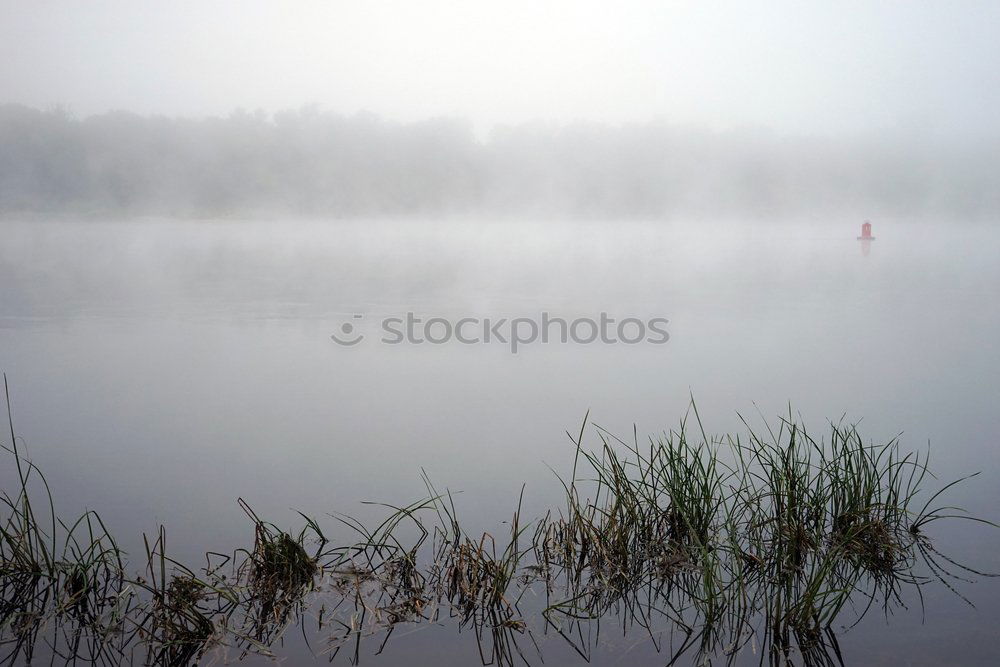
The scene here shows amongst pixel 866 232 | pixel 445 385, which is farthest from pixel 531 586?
pixel 866 232

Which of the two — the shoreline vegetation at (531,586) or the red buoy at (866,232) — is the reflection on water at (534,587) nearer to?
the shoreline vegetation at (531,586)

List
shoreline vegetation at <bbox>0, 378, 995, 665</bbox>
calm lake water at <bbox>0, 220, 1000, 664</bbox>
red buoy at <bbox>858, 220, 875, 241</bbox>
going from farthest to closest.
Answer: red buoy at <bbox>858, 220, 875, 241</bbox>
calm lake water at <bbox>0, 220, 1000, 664</bbox>
shoreline vegetation at <bbox>0, 378, 995, 665</bbox>

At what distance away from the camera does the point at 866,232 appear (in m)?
21.2

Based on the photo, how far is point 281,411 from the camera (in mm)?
4078

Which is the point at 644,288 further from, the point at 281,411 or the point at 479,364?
the point at 281,411

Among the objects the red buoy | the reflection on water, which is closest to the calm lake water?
the reflection on water

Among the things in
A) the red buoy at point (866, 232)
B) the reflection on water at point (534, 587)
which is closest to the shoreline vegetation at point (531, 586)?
the reflection on water at point (534, 587)

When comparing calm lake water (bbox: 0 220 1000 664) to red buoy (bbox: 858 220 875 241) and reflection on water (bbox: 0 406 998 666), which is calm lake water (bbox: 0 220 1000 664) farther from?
red buoy (bbox: 858 220 875 241)

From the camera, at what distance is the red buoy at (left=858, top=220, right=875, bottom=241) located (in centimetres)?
2008

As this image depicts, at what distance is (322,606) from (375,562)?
0.23 metres

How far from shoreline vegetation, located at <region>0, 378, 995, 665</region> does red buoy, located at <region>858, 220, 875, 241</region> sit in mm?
19136

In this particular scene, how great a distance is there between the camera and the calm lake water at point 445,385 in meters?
2.77

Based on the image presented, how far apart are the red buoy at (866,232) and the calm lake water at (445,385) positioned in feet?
29.1

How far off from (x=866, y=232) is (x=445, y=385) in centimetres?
1897
